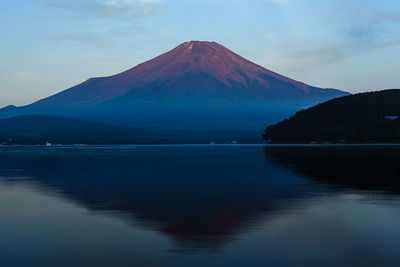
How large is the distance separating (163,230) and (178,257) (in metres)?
5.02

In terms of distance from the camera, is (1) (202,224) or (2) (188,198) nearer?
(1) (202,224)

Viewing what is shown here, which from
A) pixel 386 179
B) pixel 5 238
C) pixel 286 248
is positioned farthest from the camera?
pixel 386 179

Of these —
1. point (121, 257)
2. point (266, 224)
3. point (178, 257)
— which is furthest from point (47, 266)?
point (266, 224)

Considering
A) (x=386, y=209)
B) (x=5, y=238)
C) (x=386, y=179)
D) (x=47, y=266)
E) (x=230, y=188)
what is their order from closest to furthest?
(x=47, y=266)
(x=5, y=238)
(x=386, y=209)
(x=230, y=188)
(x=386, y=179)

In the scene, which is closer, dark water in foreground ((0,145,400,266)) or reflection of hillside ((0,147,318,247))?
dark water in foreground ((0,145,400,266))

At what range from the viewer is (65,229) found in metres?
23.1

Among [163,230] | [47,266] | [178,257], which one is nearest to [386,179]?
[163,230]

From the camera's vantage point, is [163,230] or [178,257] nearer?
[178,257]

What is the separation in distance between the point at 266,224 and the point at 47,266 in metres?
10.5

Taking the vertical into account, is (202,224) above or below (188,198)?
below

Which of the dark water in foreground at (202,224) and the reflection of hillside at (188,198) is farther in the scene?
the reflection of hillside at (188,198)

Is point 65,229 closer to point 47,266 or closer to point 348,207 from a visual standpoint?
point 47,266

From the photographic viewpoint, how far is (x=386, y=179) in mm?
45938

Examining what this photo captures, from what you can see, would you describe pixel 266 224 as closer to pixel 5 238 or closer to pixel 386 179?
pixel 5 238
